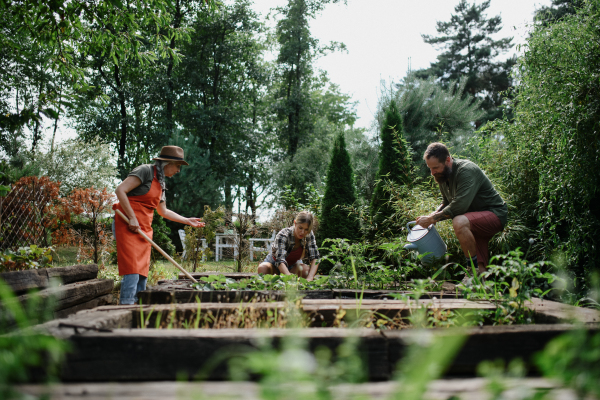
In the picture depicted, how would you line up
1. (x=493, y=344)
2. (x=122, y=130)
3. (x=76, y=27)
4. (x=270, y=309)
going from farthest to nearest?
(x=122, y=130) → (x=76, y=27) → (x=270, y=309) → (x=493, y=344)

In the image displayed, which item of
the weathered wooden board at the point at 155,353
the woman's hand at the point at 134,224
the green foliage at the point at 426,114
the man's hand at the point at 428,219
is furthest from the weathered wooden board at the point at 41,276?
the green foliage at the point at 426,114

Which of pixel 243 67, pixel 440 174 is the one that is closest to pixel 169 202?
pixel 243 67

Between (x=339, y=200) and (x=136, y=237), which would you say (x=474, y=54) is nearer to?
(x=339, y=200)

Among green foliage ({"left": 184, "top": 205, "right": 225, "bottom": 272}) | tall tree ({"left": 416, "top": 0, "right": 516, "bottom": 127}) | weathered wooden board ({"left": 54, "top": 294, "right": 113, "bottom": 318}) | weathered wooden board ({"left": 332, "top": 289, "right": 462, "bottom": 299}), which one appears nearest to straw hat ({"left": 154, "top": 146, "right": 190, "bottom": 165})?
weathered wooden board ({"left": 54, "top": 294, "right": 113, "bottom": 318})

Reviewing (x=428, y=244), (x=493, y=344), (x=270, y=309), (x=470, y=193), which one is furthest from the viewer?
(x=428, y=244)

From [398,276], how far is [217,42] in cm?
1889

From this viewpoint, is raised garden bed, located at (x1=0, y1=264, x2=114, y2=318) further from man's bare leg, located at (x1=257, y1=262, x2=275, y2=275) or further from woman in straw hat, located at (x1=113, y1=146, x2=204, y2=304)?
man's bare leg, located at (x1=257, y1=262, x2=275, y2=275)

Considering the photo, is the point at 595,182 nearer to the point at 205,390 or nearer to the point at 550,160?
the point at 550,160

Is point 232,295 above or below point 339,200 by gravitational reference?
below

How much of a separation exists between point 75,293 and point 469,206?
3.30 metres

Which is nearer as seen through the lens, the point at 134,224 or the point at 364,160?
the point at 134,224

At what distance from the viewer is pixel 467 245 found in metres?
3.24

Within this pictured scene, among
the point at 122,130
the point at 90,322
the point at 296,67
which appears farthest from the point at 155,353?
the point at 296,67

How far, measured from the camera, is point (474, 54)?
65.2ft
